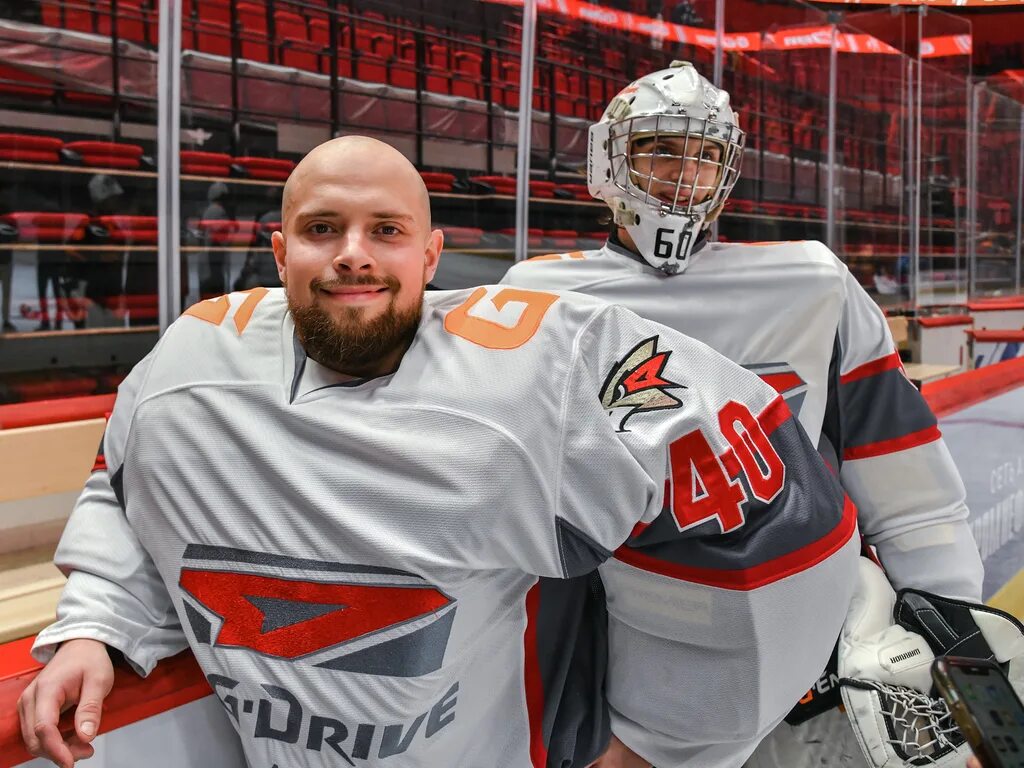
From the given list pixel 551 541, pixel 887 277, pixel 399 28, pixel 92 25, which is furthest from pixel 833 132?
pixel 551 541

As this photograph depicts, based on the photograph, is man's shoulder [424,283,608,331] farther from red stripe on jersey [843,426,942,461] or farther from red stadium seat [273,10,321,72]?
red stadium seat [273,10,321,72]

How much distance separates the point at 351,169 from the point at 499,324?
221mm

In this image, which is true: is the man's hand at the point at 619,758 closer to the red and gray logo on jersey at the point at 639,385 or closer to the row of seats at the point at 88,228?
the red and gray logo on jersey at the point at 639,385

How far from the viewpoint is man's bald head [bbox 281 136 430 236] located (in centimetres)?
94

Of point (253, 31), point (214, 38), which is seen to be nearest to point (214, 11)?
point (253, 31)

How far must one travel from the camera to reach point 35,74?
2432mm

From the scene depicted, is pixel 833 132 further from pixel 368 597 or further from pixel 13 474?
pixel 368 597

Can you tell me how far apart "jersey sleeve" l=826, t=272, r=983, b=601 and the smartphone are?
71 cm

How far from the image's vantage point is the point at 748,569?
0.90 m

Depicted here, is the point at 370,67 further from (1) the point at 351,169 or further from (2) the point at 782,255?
(1) the point at 351,169

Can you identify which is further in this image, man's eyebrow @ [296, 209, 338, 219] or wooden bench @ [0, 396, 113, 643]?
wooden bench @ [0, 396, 113, 643]

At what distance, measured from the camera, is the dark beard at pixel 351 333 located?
0.91 metres

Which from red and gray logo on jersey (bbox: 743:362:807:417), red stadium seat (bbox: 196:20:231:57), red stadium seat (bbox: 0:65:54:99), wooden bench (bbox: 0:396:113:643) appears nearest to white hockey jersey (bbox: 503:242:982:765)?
red and gray logo on jersey (bbox: 743:362:807:417)

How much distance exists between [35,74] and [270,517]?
211 cm
